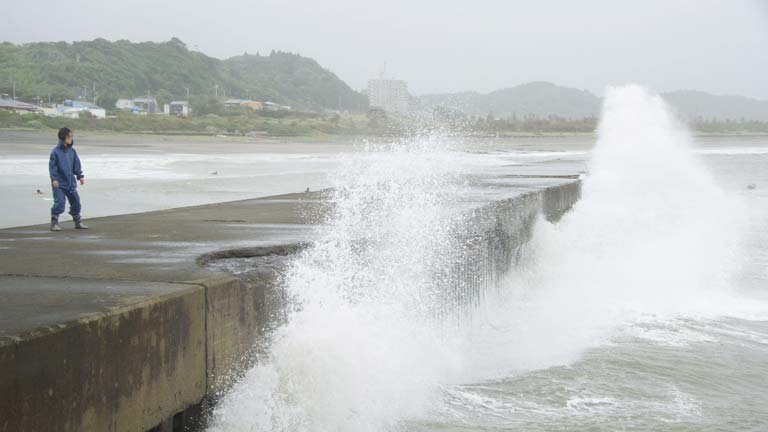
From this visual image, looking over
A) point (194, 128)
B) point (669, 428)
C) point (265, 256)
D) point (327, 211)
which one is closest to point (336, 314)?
point (265, 256)

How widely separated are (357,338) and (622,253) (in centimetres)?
847

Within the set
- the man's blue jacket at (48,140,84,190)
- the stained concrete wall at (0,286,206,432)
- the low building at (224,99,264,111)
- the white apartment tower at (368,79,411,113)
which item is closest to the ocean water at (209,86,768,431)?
the stained concrete wall at (0,286,206,432)

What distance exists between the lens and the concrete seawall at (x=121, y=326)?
2.78 metres

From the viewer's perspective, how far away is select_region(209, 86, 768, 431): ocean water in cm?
457

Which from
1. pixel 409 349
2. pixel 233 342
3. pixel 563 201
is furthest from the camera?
pixel 563 201

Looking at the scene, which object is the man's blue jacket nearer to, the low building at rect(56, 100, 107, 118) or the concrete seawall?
the concrete seawall

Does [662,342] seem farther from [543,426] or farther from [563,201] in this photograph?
[563,201]

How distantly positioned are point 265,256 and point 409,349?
119 centimetres

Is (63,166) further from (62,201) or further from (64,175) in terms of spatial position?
(62,201)

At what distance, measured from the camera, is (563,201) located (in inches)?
489

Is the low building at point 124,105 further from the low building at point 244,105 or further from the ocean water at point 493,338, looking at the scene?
the ocean water at point 493,338

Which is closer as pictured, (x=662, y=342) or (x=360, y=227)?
(x=360, y=227)

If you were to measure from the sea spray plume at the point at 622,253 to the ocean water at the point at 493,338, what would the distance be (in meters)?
0.04

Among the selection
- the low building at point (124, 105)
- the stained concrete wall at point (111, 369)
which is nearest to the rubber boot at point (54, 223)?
the stained concrete wall at point (111, 369)
